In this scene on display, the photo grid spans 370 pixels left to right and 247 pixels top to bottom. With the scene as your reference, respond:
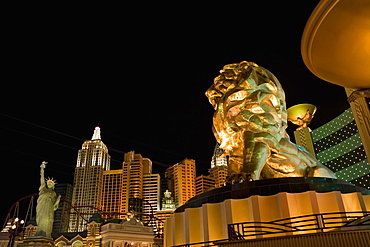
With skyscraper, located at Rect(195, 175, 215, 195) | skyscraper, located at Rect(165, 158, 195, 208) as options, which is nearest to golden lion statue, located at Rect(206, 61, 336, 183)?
skyscraper, located at Rect(165, 158, 195, 208)

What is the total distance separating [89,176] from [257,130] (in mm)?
79690

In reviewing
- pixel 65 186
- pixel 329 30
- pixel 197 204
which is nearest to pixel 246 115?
pixel 197 204

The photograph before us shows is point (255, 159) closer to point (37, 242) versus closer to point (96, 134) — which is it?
point (37, 242)

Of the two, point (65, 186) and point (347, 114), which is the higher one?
point (65, 186)

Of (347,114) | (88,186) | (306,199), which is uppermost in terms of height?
(88,186)

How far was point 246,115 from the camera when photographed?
12453mm

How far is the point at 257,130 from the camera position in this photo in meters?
12.2

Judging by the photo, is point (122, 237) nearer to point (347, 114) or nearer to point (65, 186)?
point (347, 114)

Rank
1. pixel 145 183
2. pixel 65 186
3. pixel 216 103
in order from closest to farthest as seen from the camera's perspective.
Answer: pixel 216 103 → pixel 145 183 → pixel 65 186

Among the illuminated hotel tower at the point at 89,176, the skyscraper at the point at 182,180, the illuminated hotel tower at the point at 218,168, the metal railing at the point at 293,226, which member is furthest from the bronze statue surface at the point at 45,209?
the illuminated hotel tower at the point at 218,168

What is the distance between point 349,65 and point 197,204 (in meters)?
6.71

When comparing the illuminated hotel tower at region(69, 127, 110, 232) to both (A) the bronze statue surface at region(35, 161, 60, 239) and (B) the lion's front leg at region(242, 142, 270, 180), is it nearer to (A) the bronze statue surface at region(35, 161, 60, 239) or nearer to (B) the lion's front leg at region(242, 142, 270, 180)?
(A) the bronze statue surface at region(35, 161, 60, 239)

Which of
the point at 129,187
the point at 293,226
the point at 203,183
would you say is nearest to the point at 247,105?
the point at 293,226

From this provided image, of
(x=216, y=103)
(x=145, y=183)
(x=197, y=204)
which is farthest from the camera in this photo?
(x=145, y=183)
